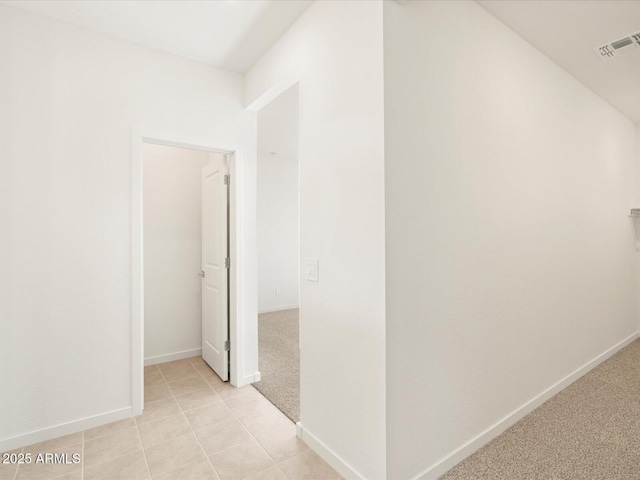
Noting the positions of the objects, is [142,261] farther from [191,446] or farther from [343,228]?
[343,228]

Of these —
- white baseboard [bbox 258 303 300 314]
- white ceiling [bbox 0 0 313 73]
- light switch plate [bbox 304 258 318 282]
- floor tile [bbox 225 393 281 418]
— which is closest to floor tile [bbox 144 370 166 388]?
floor tile [bbox 225 393 281 418]

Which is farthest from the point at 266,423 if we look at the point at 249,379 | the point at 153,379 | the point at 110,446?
the point at 153,379

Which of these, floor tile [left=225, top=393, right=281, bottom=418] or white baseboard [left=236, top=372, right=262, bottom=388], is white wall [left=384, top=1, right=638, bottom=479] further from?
white baseboard [left=236, top=372, right=262, bottom=388]

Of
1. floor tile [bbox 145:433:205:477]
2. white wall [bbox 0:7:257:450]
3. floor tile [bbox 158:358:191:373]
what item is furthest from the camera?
floor tile [bbox 158:358:191:373]

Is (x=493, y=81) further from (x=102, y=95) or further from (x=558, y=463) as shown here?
(x=102, y=95)

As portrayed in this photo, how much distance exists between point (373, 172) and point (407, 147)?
223 millimetres

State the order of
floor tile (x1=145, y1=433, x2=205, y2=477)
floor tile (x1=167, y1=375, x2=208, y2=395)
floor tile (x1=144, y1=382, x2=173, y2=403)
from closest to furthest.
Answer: floor tile (x1=145, y1=433, x2=205, y2=477) < floor tile (x1=144, y1=382, x2=173, y2=403) < floor tile (x1=167, y1=375, x2=208, y2=395)

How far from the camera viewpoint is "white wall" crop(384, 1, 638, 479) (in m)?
1.64

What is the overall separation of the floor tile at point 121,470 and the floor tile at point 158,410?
1.38 feet

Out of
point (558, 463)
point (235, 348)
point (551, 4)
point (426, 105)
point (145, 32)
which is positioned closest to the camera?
point (426, 105)

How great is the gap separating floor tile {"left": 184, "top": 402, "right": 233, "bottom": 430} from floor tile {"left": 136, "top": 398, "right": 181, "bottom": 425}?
14 cm

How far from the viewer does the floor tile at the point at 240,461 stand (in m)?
1.83

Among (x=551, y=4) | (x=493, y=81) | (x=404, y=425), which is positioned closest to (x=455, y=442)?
(x=404, y=425)

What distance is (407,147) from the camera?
166cm
